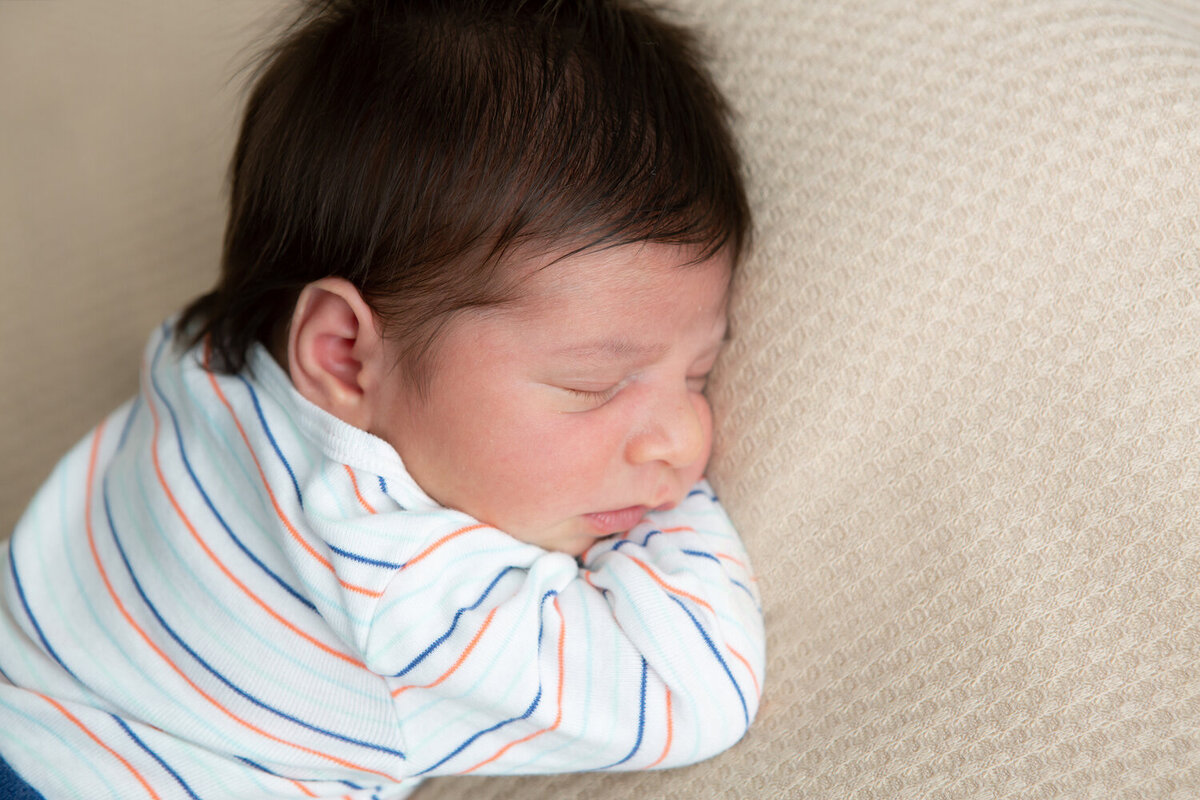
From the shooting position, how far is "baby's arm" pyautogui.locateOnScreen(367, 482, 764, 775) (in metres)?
0.76

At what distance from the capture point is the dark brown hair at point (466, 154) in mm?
786

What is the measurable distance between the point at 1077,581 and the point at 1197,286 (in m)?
0.24

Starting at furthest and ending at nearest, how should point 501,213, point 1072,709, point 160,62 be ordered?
point 160,62, point 501,213, point 1072,709

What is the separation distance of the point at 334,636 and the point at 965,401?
0.58 metres

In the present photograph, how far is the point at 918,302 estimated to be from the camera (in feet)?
2.63

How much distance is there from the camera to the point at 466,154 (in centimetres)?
78

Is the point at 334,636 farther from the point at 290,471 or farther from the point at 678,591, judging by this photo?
the point at 678,591

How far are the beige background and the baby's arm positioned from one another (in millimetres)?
57

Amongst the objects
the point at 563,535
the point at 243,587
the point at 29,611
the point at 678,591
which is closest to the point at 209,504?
the point at 243,587

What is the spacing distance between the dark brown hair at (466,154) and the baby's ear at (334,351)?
0.02 meters

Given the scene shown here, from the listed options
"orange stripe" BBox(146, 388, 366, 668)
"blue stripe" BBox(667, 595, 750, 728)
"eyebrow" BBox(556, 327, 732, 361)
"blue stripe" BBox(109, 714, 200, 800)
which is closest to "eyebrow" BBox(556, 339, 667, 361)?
Result: "eyebrow" BBox(556, 327, 732, 361)

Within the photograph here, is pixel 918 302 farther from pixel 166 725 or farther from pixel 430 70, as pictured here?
pixel 166 725

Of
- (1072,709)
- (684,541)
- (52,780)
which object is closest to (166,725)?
(52,780)

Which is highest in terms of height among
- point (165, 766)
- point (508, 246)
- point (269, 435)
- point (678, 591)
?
point (508, 246)
